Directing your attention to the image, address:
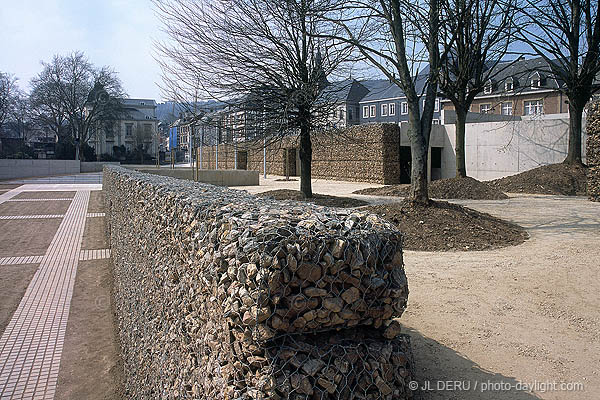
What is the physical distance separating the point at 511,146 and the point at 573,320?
1831cm

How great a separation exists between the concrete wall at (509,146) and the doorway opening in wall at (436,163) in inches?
10.7

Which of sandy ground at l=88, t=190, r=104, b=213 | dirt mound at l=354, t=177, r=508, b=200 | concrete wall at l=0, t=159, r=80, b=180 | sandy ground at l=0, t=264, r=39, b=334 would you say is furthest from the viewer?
concrete wall at l=0, t=159, r=80, b=180

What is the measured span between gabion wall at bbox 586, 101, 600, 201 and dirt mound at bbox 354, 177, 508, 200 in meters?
2.25

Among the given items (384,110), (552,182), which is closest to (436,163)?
(552,182)

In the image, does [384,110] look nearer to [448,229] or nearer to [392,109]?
[392,109]

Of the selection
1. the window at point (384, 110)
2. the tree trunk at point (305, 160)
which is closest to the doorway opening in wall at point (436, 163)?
the tree trunk at point (305, 160)

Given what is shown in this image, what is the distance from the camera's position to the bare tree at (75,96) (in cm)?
4728

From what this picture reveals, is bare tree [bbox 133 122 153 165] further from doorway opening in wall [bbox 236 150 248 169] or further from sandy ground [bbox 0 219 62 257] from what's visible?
sandy ground [bbox 0 219 62 257]

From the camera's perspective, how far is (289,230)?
63.0 inches

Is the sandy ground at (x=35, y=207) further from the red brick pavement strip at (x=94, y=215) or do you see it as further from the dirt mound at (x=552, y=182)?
the dirt mound at (x=552, y=182)

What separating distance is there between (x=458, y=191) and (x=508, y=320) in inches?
445

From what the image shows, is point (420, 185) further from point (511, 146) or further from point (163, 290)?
point (511, 146)

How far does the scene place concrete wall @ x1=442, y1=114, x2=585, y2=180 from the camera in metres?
19.0

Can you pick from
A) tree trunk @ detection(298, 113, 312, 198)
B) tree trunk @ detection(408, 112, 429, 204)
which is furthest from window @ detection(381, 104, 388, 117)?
tree trunk @ detection(408, 112, 429, 204)
